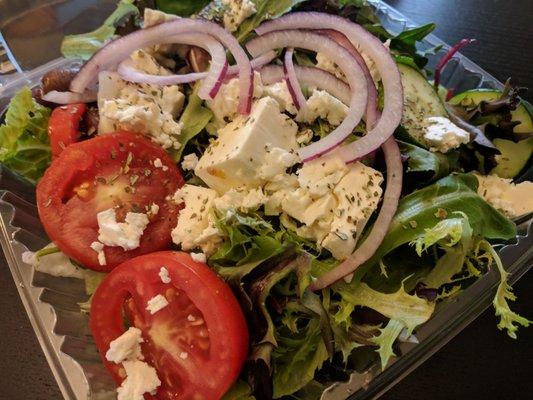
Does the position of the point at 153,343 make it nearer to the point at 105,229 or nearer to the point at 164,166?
the point at 105,229

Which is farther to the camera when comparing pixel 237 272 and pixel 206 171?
pixel 206 171

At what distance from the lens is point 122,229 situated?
1.57 m

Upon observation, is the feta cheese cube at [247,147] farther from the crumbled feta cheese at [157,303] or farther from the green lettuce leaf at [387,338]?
the green lettuce leaf at [387,338]

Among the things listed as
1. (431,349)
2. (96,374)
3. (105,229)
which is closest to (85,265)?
(105,229)

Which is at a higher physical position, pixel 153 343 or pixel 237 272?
pixel 237 272

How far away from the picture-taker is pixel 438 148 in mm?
1731

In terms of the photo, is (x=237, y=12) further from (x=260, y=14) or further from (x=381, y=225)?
(x=381, y=225)

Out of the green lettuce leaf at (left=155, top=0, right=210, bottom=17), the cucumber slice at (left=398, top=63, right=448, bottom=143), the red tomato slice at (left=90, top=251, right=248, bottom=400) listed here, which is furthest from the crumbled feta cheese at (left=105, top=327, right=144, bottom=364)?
the green lettuce leaf at (left=155, top=0, right=210, bottom=17)

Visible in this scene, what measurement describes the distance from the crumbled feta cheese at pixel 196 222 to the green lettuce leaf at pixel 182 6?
924mm

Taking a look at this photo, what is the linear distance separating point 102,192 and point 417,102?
1141 millimetres

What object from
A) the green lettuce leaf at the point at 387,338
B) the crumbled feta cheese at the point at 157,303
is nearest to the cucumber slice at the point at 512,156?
the green lettuce leaf at the point at 387,338

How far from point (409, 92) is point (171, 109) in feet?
2.81

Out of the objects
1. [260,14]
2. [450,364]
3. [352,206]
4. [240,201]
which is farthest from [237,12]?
[450,364]

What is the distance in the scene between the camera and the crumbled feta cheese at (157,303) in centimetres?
143
